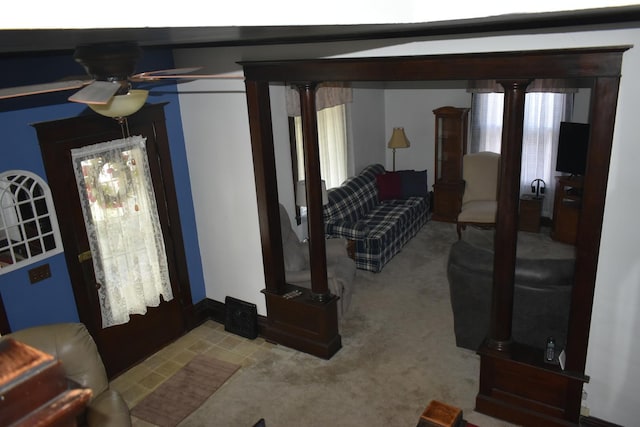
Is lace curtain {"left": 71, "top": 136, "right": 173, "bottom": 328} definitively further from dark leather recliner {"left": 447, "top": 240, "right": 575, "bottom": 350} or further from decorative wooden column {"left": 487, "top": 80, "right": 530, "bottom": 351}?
decorative wooden column {"left": 487, "top": 80, "right": 530, "bottom": 351}

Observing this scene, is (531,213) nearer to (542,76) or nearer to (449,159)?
(449,159)

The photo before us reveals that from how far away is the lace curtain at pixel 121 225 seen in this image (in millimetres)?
4574

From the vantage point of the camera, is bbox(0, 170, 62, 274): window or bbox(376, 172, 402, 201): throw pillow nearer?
bbox(0, 170, 62, 274): window

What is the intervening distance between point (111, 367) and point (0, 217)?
1.73m

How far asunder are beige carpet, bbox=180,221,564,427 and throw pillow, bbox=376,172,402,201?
2.36m

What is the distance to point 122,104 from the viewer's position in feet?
7.70

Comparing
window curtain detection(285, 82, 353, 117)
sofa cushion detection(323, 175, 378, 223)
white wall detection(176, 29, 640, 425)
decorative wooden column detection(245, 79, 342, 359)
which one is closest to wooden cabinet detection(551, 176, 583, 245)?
sofa cushion detection(323, 175, 378, 223)

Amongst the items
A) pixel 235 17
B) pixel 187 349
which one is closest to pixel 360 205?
pixel 187 349

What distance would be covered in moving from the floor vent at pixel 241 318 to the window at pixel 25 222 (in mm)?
1794

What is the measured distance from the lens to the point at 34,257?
4246mm

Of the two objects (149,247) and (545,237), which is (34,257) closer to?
(149,247)

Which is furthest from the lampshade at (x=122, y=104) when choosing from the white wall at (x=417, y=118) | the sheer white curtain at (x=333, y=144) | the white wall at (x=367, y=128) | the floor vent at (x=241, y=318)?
the white wall at (x=417, y=118)

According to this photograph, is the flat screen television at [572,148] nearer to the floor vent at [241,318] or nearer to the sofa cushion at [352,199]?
the sofa cushion at [352,199]

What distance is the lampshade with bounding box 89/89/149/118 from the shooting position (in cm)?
232
